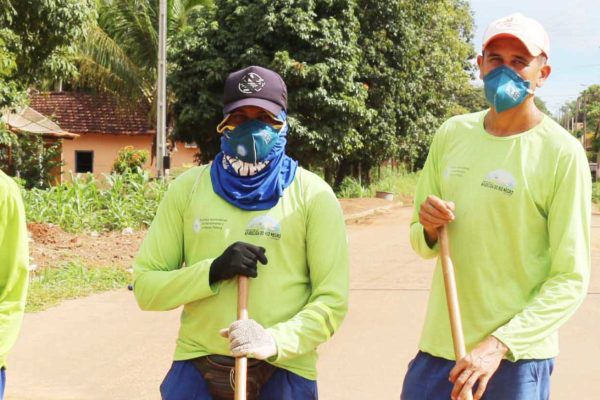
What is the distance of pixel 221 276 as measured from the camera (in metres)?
2.79

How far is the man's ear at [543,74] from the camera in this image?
3004 mm

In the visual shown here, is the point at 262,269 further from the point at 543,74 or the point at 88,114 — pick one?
the point at 88,114

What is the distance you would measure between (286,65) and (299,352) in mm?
18400

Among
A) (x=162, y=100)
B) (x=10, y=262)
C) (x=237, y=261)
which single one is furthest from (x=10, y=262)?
(x=162, y=100)

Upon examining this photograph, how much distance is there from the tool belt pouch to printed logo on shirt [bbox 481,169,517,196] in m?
0.93

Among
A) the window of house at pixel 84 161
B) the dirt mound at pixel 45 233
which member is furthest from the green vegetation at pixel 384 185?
the dirt mound at pixel 45 233

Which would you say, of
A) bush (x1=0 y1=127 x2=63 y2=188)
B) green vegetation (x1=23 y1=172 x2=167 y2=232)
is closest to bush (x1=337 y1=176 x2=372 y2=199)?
bush (x1=0 y1=127 x2=63 y2=188)

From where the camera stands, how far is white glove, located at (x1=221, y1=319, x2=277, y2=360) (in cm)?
262

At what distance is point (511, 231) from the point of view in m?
2.87

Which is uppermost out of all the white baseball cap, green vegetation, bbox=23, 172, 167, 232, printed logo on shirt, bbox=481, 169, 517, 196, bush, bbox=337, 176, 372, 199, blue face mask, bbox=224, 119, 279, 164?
the white baseball cap

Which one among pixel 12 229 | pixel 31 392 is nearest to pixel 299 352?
pixel 12 229

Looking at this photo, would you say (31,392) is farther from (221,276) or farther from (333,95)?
(333,95)

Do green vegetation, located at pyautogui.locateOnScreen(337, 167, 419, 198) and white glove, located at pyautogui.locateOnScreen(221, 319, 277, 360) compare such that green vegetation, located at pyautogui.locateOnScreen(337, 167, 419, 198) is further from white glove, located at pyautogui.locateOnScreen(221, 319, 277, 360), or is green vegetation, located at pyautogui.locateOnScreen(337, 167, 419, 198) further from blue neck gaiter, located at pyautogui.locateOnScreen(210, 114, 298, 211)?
white glove, located at pyautogui.locateOnScreen(221, 319, 277, 360)

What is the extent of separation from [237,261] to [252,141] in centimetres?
44
